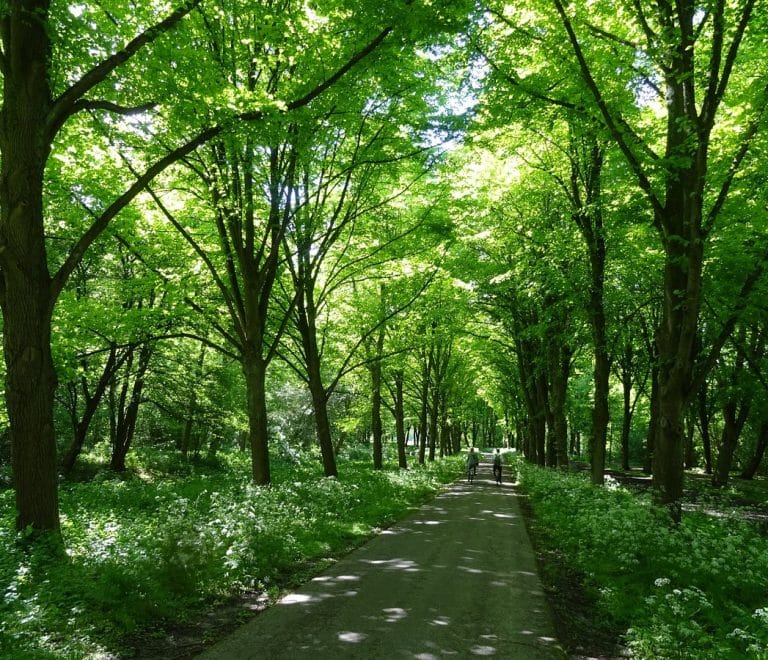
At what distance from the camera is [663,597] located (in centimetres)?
620

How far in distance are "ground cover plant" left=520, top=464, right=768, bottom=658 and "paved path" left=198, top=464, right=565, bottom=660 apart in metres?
0.91

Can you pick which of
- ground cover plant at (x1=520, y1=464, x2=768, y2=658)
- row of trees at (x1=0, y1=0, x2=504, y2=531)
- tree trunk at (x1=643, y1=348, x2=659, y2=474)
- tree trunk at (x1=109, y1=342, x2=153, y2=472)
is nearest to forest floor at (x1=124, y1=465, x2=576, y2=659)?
ground cover plant at (x1=520, y1=464, x2=768, y2=658)

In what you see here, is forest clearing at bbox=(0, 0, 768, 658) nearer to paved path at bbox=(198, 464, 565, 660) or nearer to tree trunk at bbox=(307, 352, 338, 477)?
tree trunk at bbox=(307, 352, 338, 477)

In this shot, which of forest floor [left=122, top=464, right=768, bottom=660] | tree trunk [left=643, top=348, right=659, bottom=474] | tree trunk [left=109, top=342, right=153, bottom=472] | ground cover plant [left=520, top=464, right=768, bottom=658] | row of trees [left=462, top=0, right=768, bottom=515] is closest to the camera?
ground cover plant [left=520, top=464, right=768, bottom=658]

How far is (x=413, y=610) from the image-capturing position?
20.2 feet

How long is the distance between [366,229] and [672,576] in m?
13.3

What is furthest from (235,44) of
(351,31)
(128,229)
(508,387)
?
(508,387)

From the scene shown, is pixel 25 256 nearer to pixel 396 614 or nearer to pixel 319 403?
Result: pixel 396 614

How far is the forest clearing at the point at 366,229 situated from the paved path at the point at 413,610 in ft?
1.84

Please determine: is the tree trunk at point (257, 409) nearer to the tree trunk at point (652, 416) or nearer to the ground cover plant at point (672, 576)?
the ground cover plant at point (672, 576)

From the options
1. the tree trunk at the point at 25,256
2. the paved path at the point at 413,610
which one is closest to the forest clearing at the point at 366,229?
the tree trunk at the point at 25,256

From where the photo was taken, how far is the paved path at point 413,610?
16.6ft

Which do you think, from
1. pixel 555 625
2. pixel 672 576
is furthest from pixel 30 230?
pixel 672 576

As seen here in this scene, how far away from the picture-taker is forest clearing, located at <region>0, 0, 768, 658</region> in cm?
628
